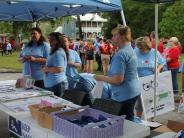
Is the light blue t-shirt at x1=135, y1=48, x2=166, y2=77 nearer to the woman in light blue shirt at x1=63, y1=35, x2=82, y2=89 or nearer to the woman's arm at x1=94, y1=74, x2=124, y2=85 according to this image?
the woman in light blue shirt at x1=63, y1=35, x2=82, y2=89

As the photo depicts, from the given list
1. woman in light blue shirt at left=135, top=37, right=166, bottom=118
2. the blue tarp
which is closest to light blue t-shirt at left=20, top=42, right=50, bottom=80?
the blue tarp

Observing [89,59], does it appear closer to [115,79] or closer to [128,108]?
[128,108]

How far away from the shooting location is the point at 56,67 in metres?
5.17

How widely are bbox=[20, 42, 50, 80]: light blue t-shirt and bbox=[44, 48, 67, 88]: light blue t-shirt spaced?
0.59 metres

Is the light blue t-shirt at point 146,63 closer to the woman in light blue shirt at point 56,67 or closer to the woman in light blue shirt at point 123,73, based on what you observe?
the woman in light blue shirt at point 56,67

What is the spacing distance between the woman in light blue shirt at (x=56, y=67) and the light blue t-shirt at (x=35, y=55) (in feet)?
1.87

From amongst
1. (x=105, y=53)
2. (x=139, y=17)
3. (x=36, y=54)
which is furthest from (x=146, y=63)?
(x=139, y=17)

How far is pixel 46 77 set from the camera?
212 inches

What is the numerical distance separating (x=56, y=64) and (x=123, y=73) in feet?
4.67

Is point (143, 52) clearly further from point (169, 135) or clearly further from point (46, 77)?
point (169, 135)

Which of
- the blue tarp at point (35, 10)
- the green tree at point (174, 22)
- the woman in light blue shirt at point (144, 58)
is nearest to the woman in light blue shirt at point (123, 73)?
the woman in light blue shirt at point (144, 58)

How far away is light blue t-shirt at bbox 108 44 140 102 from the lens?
4.00m

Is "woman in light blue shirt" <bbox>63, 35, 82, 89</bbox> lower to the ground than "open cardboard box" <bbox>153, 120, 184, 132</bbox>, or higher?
higher

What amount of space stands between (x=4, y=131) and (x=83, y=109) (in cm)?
258
